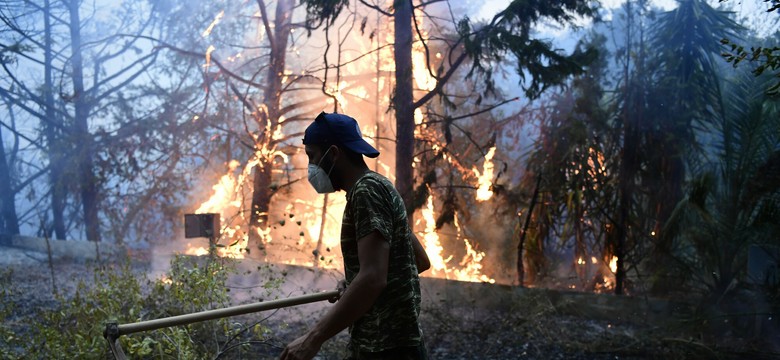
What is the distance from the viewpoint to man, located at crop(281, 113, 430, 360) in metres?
2.58

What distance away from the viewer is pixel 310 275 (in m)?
10.3

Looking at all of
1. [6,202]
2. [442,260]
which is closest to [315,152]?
[442,260]

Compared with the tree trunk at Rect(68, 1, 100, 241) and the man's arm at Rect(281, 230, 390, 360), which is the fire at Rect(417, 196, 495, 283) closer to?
the man's arm at Rect(281, 230, 390, 360)

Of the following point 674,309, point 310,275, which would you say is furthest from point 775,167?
point 310,275

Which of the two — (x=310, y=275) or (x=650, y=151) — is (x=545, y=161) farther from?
(x=310, y=275)

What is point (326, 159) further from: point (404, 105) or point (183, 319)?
point (404, 105)

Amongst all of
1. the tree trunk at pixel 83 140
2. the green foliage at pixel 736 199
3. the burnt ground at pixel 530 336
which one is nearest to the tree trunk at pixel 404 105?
the burnt ground at pixel 530 336

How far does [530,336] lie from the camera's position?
7676 mm

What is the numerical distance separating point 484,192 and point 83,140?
13.3 metres

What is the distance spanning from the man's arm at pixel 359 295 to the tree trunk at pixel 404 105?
280 inches

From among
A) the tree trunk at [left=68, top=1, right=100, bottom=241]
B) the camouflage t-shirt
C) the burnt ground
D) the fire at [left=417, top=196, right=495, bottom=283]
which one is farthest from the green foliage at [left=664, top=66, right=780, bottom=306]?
the tree trunk at [left=68, top=1, right=100, bottom=241]

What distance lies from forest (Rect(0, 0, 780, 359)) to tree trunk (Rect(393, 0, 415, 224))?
0.03m

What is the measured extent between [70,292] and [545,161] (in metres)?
8.71

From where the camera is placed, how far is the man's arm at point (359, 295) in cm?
255
